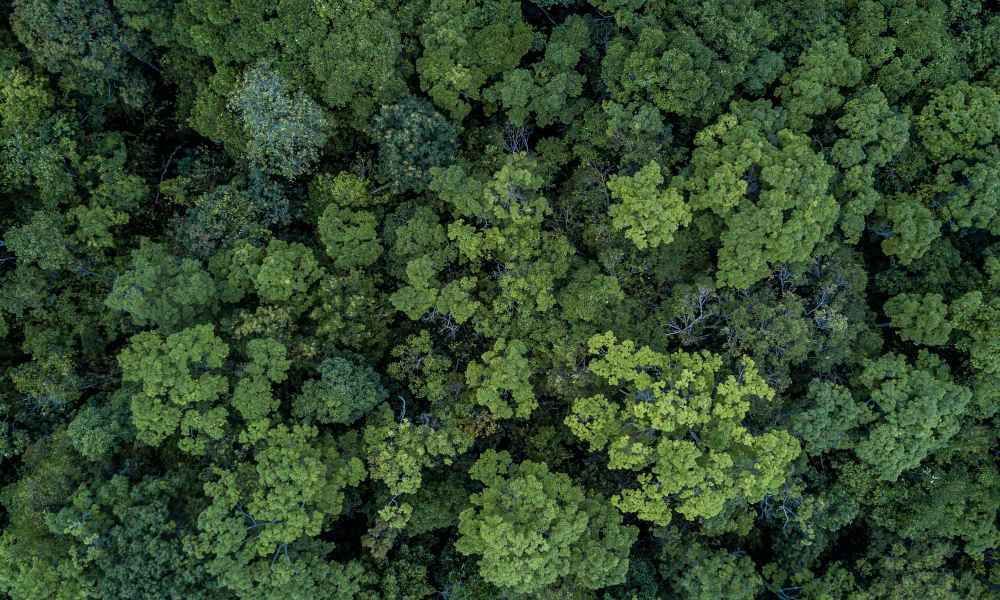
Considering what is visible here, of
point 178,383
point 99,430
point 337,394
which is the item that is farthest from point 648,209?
point 99,430

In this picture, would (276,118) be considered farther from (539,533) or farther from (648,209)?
(539,533)

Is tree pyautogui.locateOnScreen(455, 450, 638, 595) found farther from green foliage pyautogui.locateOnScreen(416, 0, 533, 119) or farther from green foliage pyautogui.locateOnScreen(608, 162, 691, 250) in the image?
green foliage pyautogui.locateOnScreen(416, 0, 533, 119)

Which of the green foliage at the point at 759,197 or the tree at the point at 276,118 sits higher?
the tree at the point at 276,118

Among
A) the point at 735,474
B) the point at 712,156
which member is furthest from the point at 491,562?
the point at 712,156

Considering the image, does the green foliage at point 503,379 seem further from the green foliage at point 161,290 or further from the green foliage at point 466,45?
the green foliage at point 161,290

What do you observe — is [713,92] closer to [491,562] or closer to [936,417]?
[936,417]

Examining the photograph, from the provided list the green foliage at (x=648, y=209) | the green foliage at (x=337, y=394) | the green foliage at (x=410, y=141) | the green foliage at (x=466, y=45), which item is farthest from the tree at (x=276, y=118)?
the green foliage at (x=648, y=209)

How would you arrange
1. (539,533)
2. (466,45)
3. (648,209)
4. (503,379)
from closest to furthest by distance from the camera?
1. (539,533)
2. (648,209)
3. (503,379)
4. (466,45)
